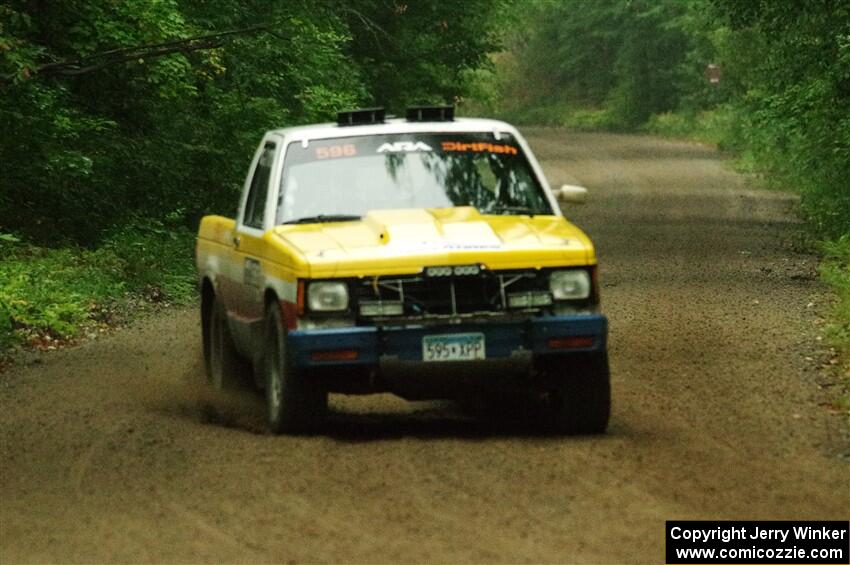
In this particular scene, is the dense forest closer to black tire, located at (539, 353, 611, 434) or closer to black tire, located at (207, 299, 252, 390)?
black tire, located at (207, 299, 252, 390)

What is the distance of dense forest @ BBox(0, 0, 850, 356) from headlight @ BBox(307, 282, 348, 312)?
5.76 m

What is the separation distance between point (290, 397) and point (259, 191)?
1.95 m

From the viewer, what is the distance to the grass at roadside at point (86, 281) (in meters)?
15.3

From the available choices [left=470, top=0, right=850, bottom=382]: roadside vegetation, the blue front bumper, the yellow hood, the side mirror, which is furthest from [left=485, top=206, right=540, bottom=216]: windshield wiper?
[left=470, top=0, right=850, bottom=382]: roadside vegetation

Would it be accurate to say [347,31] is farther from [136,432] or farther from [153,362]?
[136,432]

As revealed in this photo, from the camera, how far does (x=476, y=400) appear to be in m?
11.3

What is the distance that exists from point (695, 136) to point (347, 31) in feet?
110

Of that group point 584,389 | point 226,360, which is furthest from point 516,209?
point 226,360

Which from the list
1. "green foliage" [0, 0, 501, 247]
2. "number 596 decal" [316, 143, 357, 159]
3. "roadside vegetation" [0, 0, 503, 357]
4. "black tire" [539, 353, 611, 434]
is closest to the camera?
"black tire" [539, 353, 611, 434]

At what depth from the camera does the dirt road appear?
7453 mm

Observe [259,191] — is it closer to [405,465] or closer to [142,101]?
[405,465]

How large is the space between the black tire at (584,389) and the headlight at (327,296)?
114 centimetres

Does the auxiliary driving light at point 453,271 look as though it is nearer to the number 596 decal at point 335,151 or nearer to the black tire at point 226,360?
the number 596 decal at point 335,151

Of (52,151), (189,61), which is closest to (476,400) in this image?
(52,151)
